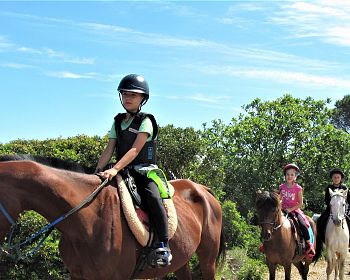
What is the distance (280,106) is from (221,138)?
2524 mm

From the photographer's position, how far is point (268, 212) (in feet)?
27.2

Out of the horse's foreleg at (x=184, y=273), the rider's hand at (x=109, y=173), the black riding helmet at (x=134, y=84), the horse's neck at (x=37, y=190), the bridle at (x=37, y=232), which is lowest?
the horse's foreleg at (x=184, y=273)

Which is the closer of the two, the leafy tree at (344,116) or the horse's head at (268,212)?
the horse's head at (268,212)

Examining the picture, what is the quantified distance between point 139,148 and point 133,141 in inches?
7.3

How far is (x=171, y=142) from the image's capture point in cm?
1030

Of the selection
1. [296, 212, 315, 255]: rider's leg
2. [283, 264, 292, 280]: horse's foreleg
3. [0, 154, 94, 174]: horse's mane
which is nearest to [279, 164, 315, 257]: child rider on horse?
[296, 212, 315, 255]: rider's leg

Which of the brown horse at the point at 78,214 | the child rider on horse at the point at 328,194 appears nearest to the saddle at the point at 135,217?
the brown horse at the point at 78,214

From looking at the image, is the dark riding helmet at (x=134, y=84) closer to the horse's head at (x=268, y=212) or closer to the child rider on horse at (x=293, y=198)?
the horse's head at (x=268, y=212)

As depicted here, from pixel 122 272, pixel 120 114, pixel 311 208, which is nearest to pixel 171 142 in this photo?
pixel 120 114

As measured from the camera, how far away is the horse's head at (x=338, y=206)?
31.6 ft

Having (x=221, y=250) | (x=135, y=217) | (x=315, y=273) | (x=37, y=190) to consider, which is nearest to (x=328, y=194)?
(x=315, y=273)

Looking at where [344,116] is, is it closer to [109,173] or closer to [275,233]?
[275,233]

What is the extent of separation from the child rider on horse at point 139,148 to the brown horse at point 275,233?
142 inches

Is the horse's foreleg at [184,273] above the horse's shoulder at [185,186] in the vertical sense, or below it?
below
